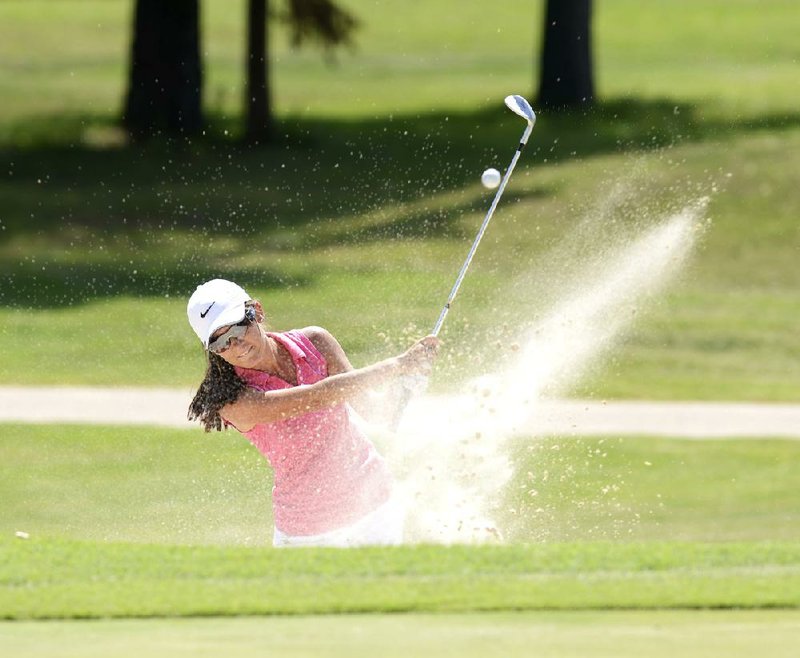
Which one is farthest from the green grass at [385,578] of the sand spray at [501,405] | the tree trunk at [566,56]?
the tree trunk at [566,56]

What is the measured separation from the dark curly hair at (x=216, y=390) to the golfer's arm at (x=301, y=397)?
Answer: 3cm

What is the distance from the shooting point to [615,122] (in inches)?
915

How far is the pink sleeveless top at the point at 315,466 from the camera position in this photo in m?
6.68

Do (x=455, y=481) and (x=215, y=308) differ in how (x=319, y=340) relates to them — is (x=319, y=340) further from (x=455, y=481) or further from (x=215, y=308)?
(x=455, y=481)

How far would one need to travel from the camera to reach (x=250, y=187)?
2044 centimetres

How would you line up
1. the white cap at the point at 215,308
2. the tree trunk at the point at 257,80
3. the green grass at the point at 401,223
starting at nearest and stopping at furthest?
the white cap at the point at 215,308, the green grass at the point at 401,223, the tree trunk at the point at 257,80

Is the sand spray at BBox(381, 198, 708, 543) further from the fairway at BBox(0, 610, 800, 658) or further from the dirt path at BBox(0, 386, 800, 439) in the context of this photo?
the fairway at BBox(0, 610, 800, 658)

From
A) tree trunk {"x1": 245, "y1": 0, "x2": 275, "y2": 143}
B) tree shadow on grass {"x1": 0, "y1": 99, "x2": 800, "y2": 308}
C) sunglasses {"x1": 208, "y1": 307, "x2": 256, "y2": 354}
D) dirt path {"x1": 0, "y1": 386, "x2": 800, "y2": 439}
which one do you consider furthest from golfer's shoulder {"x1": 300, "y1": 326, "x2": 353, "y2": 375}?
tree trunk {"x1": 245, "y1": 0, "x2": 275, "y2": 143}

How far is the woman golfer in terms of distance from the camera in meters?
6.50

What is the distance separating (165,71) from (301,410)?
16717 mm

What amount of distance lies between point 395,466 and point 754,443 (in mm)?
2991

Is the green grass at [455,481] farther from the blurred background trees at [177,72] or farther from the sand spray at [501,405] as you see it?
the blurred background trees at [177,72]

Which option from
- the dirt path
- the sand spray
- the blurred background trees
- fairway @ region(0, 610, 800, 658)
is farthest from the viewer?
the blurred background trees

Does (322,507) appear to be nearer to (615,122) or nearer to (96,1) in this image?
(615,122)
